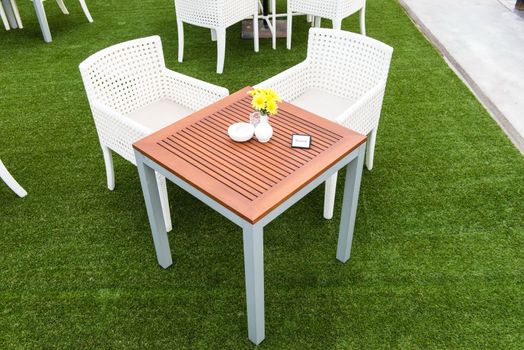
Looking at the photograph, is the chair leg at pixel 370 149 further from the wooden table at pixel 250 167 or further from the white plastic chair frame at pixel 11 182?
the white plastic chair frame at pixel 11 182

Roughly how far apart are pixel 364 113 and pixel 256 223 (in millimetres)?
1083

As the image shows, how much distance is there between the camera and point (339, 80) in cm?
262

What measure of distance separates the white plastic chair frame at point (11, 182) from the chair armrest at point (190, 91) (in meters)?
0.99

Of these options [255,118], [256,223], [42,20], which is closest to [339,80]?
[255,118]

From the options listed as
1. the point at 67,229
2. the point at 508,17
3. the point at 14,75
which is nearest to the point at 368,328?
the point at 67,229

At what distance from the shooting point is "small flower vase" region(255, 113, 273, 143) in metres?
1.79

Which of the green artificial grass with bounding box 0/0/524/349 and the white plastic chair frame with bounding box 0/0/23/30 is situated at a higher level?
the white plastic chair frame with bounding box 0/0/23/30

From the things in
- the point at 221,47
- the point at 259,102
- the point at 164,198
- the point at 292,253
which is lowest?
the point at 292,253

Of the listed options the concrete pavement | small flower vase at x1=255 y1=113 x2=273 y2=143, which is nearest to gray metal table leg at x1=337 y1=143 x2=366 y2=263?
small flower vase at x1=255 y1=113 x2=273 y2=143

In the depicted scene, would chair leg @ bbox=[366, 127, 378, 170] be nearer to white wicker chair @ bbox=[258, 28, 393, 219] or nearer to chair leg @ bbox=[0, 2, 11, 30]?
white wicker chair @ bbox=[258, 28, 393, 219]

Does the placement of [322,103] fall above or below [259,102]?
below

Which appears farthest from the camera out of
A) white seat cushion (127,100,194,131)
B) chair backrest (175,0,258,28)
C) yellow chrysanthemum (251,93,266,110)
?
chair backrest (175,0,258,28)

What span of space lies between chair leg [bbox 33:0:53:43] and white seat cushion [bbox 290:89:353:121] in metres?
3.08

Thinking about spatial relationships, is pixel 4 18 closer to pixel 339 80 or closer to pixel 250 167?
pixel 339 80
